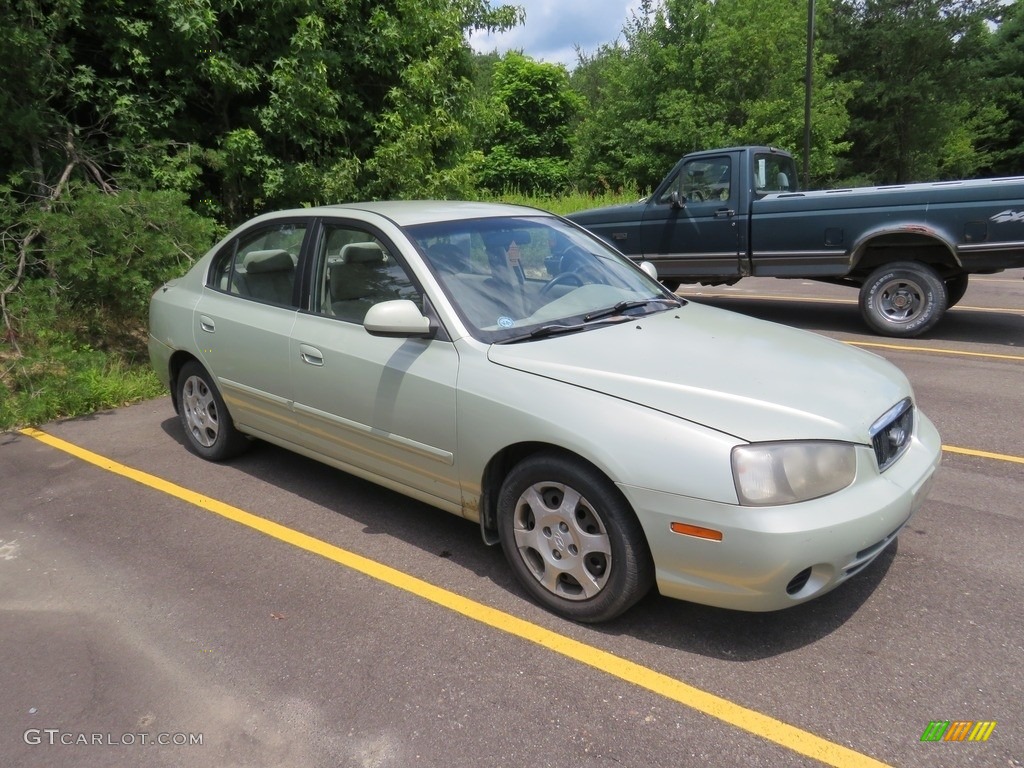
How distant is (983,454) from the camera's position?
16.9ft

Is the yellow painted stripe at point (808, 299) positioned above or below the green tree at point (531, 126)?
below

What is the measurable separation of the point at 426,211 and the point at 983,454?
3811 mm

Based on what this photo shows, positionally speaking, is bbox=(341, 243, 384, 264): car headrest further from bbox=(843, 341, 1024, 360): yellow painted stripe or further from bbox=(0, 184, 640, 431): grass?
bbox=(843, 341, 1024, 360): yellow painted stripe

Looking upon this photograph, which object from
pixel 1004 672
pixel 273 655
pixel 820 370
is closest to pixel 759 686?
pixel 1004 672

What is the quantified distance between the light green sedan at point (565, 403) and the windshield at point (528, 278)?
0.01 m

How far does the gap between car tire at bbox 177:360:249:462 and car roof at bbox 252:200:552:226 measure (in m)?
1.25

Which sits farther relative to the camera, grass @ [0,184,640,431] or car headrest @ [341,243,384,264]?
grass @ [0,184,640,431]

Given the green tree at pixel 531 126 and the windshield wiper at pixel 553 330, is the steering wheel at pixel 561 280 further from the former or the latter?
the green tree at pixel 531 126

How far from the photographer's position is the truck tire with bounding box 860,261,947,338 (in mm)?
8688

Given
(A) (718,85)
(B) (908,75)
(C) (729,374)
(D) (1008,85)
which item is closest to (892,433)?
(C) (729,374)

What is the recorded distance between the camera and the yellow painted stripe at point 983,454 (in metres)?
5.01

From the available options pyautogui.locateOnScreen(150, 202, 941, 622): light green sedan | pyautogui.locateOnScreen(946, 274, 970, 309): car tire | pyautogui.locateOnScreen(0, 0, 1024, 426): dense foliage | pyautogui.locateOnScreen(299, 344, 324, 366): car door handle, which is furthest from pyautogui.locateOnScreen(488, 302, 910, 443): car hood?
pyautogui.locateOnScreen(946, 274, 970, 309): car tire

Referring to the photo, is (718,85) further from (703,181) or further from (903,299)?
(903,299)

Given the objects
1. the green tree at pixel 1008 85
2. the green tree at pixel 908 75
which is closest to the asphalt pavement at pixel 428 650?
the green tree at pixel 908 75
